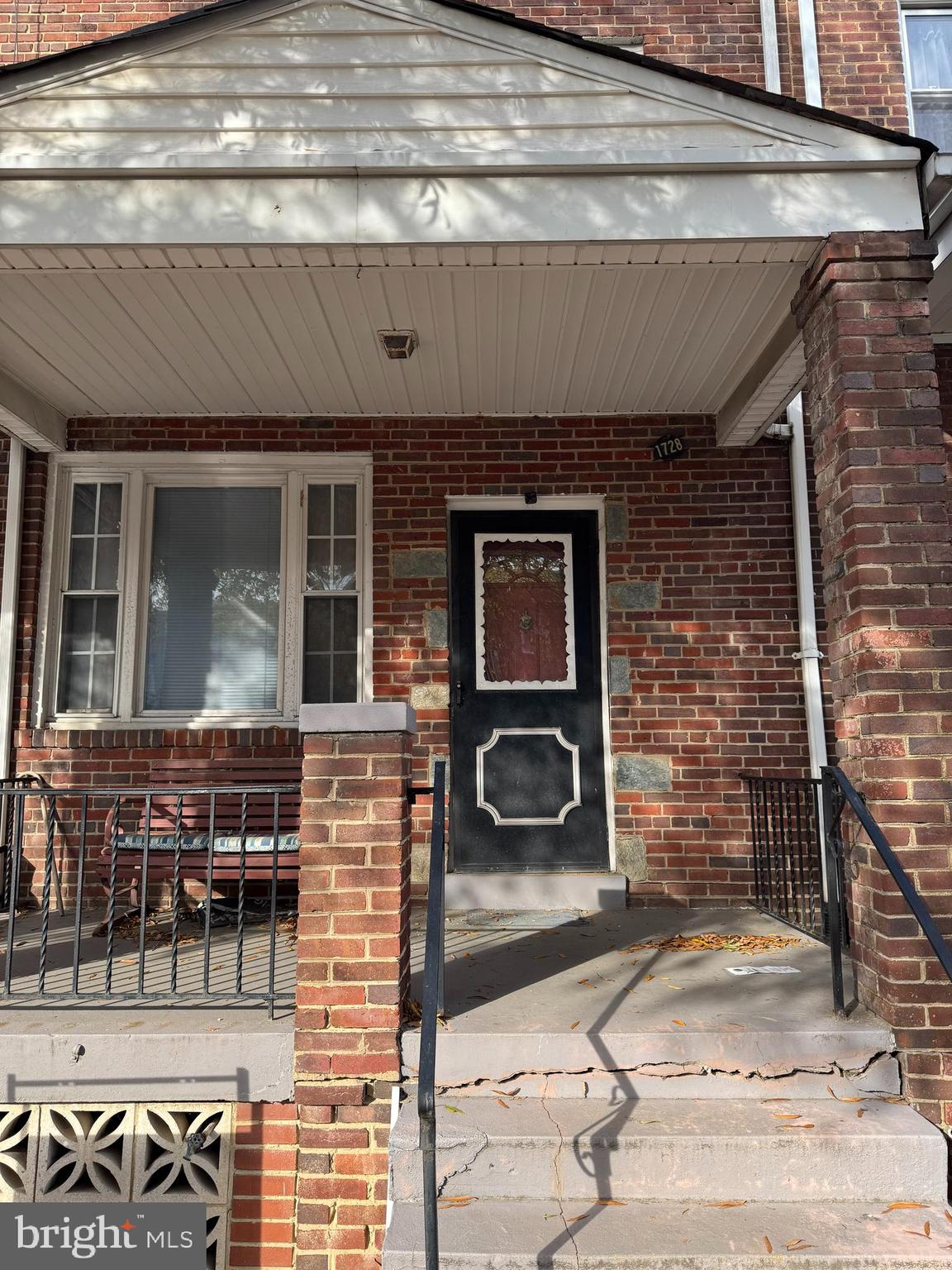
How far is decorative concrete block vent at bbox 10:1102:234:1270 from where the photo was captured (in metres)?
3.11

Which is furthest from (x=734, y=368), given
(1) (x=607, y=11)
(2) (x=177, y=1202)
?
(2) (x=177, y=1202)

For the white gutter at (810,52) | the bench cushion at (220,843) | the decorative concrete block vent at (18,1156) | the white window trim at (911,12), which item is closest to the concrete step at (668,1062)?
the decorative concrete block vent at (18,1156)

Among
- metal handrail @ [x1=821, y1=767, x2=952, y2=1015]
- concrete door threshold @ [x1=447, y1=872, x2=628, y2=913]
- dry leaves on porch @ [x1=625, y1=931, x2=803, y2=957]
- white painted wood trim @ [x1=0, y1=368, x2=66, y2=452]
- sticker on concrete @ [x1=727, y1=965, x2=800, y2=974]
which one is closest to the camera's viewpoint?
metal handrail @ [x1=821, y1=767, x2=952, y2=1015]

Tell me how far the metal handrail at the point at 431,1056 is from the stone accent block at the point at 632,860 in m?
2.31

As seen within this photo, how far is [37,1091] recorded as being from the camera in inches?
123

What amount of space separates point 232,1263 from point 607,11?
23.5 ft

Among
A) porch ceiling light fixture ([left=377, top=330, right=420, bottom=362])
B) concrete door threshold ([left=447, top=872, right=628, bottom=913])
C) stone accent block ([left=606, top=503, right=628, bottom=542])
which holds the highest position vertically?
porch ceiling light fixture ([left=377, top=330, right=420, bottom=362])

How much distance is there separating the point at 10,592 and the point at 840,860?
16.0ft

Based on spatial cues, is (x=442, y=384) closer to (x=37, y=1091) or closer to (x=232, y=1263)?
(x=37, y=1091)

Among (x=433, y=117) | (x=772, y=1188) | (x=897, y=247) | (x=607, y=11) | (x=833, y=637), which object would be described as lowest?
(x=772, y=1188)

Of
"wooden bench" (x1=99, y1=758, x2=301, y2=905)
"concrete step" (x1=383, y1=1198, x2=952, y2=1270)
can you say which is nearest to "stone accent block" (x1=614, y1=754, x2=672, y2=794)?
"wooden bench" (x1=99, y1=758, x2=301, y2=905)

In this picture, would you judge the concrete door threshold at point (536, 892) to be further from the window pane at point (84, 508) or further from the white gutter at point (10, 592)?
the window pane at point (84, 508)

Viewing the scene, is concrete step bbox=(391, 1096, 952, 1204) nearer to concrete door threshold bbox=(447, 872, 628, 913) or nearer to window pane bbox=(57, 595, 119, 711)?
concrete door threshold bbox=(447, 872, 628, 913)

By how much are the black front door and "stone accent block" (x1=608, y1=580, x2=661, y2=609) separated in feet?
0.55
